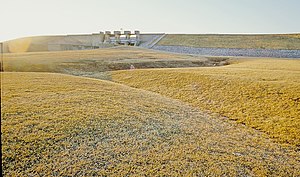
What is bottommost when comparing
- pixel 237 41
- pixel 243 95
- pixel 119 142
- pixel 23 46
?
pixel 243 95

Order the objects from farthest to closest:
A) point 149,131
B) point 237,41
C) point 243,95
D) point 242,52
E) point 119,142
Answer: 1. point 237,41
2. point 242,52
3. point 243,95
4. point 149,131
5. point 119,142

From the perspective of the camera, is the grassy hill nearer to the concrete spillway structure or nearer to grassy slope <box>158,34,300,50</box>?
the concrete spillway structure

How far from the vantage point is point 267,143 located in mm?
8047

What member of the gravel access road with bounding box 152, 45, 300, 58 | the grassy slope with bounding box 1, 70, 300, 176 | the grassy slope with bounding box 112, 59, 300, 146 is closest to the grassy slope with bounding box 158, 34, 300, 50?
the gravel access road with bounding box 152, 45, 300, 58

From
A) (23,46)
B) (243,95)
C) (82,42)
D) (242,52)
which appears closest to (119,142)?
(243,95)

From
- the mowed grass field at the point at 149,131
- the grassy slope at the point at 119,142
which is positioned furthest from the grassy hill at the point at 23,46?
the grassy slope at the point at 119,142

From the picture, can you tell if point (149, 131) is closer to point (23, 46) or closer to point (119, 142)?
point (119, 142)

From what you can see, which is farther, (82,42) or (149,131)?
(82,42)

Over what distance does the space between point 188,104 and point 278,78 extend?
24.7 feet

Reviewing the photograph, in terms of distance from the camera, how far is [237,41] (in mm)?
51375

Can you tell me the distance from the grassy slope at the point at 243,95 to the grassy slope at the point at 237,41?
3305 cm

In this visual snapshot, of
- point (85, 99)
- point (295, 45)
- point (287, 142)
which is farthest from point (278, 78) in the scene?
point (295, 45)

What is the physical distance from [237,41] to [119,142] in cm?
4988

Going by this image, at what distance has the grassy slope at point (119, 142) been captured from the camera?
5.30m
